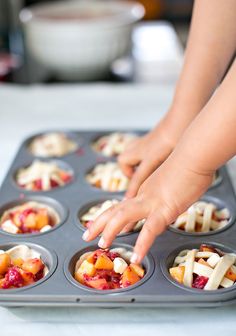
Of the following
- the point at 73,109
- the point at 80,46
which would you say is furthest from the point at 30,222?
the point at 80,46

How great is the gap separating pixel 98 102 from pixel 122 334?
1.27 metres

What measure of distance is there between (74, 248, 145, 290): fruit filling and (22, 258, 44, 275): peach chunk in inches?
3.2

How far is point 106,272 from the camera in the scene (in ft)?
3.78

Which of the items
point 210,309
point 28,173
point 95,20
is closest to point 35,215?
point 28,173

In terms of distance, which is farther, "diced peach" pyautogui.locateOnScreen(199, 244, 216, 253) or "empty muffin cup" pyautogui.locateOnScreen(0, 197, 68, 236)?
"empty muffin cup" pyautogui.locateOnScreen(0, 197, 68, 236)

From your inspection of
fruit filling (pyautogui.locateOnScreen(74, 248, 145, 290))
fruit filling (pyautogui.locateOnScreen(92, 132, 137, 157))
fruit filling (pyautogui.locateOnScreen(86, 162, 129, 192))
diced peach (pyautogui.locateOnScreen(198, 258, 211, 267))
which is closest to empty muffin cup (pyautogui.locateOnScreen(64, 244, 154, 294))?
fruit filling (pyautogui.locateOnScreen(74, 248, 145, 290))

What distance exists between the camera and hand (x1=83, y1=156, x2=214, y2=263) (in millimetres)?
1059

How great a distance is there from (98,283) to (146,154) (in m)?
0.48

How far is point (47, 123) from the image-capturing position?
6.68 feet

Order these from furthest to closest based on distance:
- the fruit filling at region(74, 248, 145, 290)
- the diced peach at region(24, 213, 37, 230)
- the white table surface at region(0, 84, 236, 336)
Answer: the white table surface at region(0, 84, 236, 336), the diced peach at region(24, 213, 37, 230), the fruit filling at region(74, 248, 145, 290)

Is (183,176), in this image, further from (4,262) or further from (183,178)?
(4,262)

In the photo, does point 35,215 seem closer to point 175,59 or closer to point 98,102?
point 98,102

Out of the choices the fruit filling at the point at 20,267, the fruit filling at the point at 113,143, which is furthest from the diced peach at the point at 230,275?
the fruit filling at the point at 113,143

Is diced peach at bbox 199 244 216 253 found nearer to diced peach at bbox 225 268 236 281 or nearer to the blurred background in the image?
diced peach at bbox 225 268 236 281
